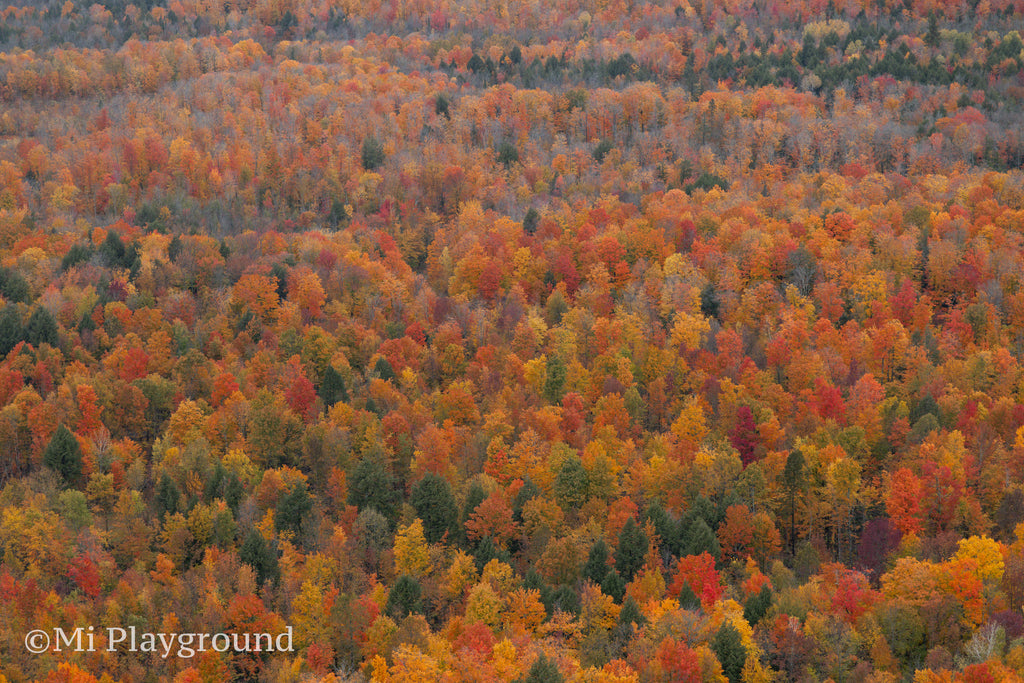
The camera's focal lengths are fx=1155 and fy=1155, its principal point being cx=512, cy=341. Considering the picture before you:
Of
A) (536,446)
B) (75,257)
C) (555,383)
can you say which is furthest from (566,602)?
(75,257)

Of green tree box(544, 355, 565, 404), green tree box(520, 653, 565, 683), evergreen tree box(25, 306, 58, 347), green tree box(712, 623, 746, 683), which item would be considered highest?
evergreen tree box(25, 306, 58, 347)

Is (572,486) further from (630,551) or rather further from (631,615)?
(631,615)

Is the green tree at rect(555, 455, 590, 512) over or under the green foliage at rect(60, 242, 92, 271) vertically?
under

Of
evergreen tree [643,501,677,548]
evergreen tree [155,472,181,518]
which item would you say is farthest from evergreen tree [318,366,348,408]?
evergreen tree [643,501,677,548]

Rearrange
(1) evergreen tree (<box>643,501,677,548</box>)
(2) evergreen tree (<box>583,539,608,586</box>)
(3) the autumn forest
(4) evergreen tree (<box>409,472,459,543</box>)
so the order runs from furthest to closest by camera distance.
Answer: (4) evergreen tree (<box>409,472,459,543</box>), (1) evergreen tree (<box>643,501,677,548</box>), (2) evergreen tree (<box>583,539,608,586</box>), (3) the autumn forest

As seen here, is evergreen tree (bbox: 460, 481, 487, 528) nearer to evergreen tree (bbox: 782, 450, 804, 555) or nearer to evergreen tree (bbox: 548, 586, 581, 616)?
evergreen tree (bbox: 548, 586, 581, 616)

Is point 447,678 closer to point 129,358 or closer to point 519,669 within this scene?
point 519,669

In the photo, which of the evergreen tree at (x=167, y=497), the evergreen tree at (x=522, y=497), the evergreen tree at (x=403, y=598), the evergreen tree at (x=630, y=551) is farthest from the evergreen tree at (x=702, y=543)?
the evergreen tree at (x=167, y=497)

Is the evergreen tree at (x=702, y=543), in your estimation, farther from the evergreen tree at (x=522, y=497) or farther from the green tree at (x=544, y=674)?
the green tree at (x=544, y=674)
